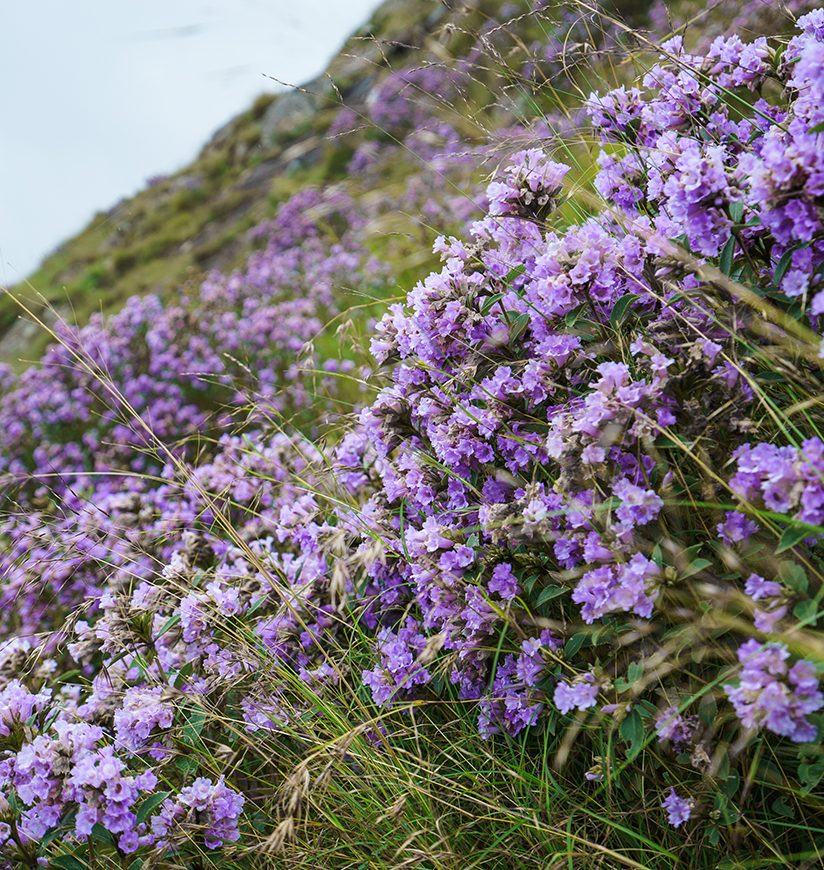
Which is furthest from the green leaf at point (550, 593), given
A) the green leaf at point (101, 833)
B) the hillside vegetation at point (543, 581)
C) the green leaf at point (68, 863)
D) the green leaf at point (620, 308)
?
the green leaf at point (68, 863)

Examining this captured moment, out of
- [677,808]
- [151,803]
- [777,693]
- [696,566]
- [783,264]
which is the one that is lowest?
[677,808]

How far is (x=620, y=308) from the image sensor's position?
2.19m

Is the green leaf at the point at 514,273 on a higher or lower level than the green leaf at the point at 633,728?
higher

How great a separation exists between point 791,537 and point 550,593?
2.00ft

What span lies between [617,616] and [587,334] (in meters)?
0.76

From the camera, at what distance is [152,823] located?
236cm

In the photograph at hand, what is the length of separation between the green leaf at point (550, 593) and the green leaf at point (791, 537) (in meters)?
0.55

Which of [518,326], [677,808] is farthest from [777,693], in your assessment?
[518,326]

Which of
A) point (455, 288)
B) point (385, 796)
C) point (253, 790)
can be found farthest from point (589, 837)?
point (455, 288)

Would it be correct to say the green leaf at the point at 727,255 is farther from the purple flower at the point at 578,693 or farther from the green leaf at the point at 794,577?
the purple flower at the point at 578,693

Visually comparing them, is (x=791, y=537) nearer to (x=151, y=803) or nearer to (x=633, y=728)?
(x=633, y=728)

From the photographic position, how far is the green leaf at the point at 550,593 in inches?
80.2

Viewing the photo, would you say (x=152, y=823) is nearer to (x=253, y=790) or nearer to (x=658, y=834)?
(x=253, y=790)

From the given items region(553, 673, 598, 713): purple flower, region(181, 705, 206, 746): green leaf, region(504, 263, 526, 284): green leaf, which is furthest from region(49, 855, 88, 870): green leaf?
region(504, 263, 526, 284): green leaf
